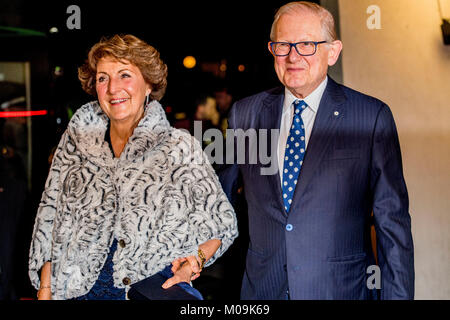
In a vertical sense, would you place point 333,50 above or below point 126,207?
above

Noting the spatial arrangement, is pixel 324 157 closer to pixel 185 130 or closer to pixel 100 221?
pixel 185 130

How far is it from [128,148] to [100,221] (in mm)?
363

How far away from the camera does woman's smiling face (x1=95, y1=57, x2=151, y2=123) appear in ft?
7.22

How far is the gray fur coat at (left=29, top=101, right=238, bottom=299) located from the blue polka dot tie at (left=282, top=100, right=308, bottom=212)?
13.4 inches

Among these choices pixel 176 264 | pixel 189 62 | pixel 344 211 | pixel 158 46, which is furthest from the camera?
pixel 189 62

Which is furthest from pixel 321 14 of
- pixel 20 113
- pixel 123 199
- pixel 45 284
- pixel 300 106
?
pixel 20 113

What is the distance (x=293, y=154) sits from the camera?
2.11 m

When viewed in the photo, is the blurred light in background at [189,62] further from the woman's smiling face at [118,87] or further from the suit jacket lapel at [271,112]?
the suit jacket lapel at [271,112]

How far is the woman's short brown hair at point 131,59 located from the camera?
86.7 inches

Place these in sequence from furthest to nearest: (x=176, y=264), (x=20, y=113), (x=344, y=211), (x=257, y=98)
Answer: (x=20, y=113) → (x=257, y=98) → (x=176, y=264) → (x=344, y=211)

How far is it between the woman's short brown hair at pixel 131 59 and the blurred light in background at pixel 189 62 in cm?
19

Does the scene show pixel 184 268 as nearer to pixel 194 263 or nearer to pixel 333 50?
pixel 194 263

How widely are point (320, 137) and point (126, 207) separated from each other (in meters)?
0.95

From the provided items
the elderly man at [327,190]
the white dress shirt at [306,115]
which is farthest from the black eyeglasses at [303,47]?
the white dress shirt at [306,115]
